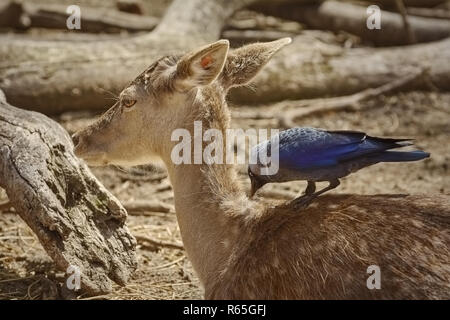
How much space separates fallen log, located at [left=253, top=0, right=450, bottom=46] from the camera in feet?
33.2

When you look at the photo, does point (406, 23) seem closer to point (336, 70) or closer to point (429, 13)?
point (429, 13)

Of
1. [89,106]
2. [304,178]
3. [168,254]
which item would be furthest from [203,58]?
[89,106]

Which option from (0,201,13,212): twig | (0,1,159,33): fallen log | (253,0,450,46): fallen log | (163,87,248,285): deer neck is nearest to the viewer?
(163,87,248,285): deer neck

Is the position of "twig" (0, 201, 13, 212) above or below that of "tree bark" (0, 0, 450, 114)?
below

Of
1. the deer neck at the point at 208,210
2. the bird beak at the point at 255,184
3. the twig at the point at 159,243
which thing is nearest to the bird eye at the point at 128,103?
the deer neck at the point at 208,210

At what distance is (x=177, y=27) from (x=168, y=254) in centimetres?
392

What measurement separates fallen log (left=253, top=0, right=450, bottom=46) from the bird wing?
647 centimetres

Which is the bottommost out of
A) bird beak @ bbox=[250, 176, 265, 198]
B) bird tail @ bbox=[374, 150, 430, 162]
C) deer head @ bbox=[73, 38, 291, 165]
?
bird beak @ bbox=[250, 176, 265, 198]

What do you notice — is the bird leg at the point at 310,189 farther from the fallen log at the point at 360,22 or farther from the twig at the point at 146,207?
the fallen log at the point at 360,22

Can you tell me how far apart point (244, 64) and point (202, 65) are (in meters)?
0.54

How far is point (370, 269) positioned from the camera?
3568mm

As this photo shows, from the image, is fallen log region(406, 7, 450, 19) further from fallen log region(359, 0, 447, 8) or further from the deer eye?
the deer eye

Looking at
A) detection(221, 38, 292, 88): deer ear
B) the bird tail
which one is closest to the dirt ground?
the bird tail

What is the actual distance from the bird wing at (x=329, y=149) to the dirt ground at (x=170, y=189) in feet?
3.62
